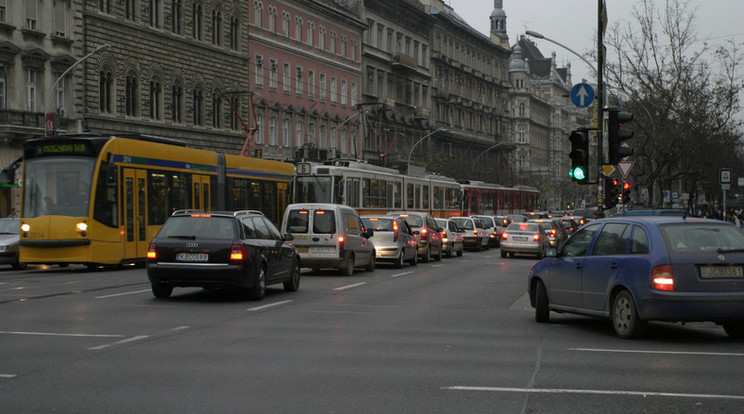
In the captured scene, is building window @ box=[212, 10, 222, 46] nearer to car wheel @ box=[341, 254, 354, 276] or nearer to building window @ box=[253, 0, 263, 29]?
building window @ box=[253, 0, 263, 29]

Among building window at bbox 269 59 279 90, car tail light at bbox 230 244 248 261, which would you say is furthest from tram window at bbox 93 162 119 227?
building window at bbox 269 59 279 90

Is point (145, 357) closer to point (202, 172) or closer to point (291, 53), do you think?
point (202, 172)

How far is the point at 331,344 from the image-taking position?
12.0 m

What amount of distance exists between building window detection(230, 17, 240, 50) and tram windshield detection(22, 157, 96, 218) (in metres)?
34.6

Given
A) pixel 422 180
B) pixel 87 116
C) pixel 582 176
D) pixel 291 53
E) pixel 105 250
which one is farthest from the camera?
pixel 291 53

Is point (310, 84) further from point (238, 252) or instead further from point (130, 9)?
point (238, 252)

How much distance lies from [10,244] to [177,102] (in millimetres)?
25764

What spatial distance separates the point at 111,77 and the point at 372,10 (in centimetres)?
3711

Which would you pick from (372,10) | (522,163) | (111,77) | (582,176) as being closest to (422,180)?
(111,77)

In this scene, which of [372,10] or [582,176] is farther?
[372,10]

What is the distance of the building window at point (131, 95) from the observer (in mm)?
50906

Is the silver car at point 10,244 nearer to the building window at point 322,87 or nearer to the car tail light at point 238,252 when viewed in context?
the car tail light at point 238,252

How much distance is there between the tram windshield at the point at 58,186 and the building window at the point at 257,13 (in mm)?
37551

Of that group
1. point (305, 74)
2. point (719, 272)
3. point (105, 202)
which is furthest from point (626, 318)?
point (305, 74)
